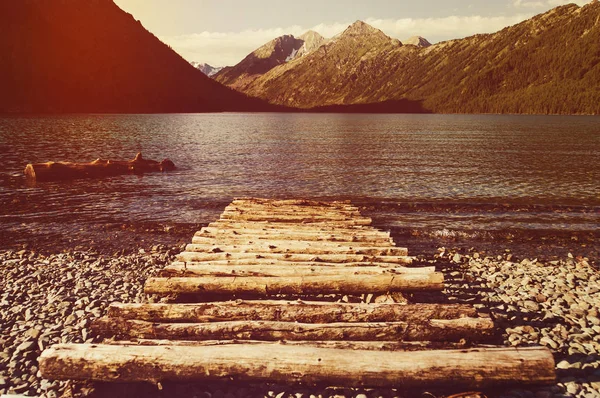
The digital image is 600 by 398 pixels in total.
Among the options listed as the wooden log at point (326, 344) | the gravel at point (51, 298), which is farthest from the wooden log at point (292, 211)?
the wooden log at point (326, 344)

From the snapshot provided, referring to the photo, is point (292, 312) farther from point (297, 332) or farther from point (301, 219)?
point (301, 219)

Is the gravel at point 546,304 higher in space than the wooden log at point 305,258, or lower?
lower

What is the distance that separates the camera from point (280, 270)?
33.3ft

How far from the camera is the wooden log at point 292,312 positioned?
26.2 feet

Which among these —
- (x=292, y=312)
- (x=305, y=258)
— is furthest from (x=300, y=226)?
(x=292, y=312)

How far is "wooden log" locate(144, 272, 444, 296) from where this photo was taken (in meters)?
9.60

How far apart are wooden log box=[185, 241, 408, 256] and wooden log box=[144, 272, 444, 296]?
1945 millimetres

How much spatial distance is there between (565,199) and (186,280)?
23.8 m

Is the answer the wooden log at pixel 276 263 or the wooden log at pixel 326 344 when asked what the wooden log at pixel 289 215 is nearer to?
the wooden log at pixel 276 263

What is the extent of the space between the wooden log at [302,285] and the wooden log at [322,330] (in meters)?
1.89

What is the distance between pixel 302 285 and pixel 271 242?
9.78 ft

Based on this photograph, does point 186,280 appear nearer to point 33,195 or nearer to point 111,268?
point 111,268

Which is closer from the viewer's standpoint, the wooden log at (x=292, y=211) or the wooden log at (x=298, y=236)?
the wooden log at (x=298, y=236)

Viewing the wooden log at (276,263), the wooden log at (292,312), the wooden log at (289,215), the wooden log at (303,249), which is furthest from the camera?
the wooden log at (289,215)
